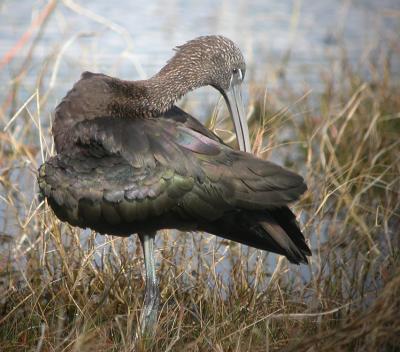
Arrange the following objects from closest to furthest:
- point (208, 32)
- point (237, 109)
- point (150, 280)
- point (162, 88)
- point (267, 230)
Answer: point (267, 230) → point (150, 280) → point (162, 88) → point (237, 109) → point (208, 32)

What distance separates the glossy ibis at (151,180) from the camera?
4695mm

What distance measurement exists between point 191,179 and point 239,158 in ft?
0.80

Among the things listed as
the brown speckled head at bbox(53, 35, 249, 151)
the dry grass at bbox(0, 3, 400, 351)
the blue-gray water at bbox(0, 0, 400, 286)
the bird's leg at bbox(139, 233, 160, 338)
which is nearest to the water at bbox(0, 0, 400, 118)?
the blue-gray water at bbox(0, 0, 400, 286)

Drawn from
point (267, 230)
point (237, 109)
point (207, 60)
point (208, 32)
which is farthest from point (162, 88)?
point (208, 32)

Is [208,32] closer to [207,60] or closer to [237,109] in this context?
[237,109]

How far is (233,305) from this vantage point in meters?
5.11

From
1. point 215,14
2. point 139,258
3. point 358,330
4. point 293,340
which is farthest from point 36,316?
point 215,14

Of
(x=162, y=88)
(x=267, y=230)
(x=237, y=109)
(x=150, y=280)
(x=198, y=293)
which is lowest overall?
(x=198, y=293)

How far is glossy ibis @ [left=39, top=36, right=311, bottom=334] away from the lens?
185 inches

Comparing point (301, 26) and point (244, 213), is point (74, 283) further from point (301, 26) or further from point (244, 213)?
point (301, 26)

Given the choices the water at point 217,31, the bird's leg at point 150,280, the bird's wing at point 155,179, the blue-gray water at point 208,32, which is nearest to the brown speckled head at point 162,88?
the bird's wing at point 155,179

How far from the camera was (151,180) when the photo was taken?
4691 millimetres

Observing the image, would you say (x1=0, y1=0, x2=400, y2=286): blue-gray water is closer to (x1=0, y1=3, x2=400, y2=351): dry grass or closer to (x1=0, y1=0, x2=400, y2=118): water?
(x1=0, y1=0, x2=400, y2=118): water

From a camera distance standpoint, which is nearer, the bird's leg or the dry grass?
the dry grass
